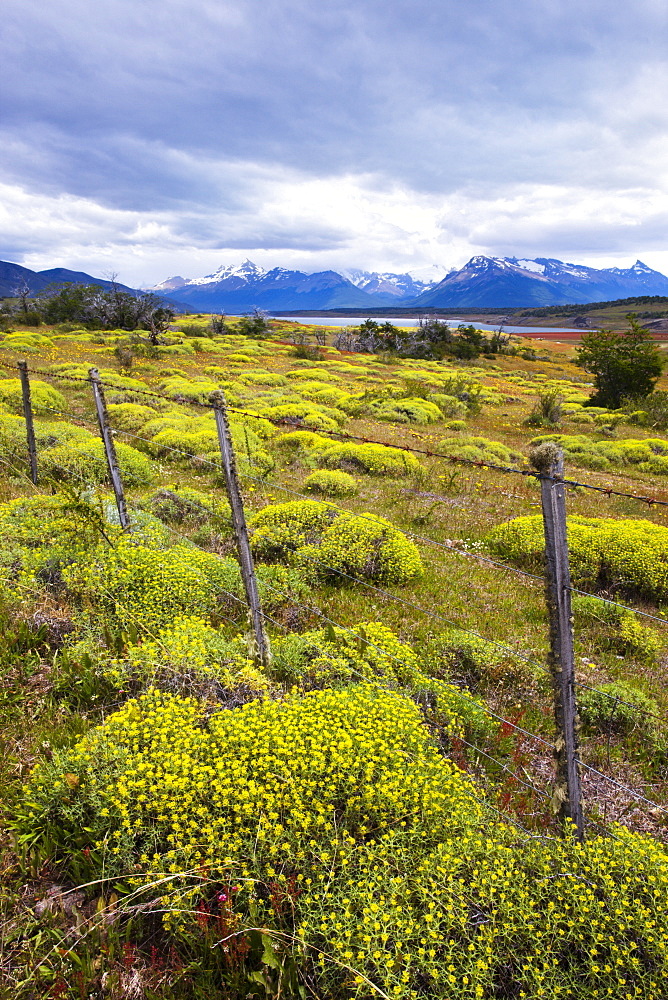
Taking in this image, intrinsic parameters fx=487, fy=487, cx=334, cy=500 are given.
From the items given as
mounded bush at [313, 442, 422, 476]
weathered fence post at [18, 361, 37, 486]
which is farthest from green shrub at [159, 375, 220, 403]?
weathered fence post at [18, 361, 37, 486]

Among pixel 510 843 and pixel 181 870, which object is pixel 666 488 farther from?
pixel 181 870

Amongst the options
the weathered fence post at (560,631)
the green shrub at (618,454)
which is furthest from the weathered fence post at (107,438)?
the green shrub at (618,454)

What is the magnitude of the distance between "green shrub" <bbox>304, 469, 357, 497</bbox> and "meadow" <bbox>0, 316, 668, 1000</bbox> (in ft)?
7.46

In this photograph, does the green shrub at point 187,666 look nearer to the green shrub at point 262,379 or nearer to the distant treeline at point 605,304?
the green shrub at point 262,379

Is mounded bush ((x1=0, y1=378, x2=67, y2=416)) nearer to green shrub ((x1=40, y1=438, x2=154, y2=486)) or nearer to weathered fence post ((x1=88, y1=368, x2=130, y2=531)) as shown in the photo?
green shrub ((x1=40, y1=438, x2=154, y2=486))

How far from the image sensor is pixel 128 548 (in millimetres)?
5398

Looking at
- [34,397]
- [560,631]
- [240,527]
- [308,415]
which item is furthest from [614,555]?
[34,397]

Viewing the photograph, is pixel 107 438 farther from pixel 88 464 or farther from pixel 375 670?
pixel 375 670

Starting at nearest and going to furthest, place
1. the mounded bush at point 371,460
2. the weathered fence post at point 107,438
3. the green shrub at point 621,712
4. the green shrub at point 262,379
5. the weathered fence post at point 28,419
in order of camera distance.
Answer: the green shrub at point 621,712
the weathered fence post at point 107,438
the weathered fence post at point 28,419
the mounded bush at point 371,460
the green shrub at point 262,379

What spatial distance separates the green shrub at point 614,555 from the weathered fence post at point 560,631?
519 cm

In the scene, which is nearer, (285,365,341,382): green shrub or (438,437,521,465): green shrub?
(438,437,521,465): green shrub

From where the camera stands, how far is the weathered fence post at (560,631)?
8.96 feet

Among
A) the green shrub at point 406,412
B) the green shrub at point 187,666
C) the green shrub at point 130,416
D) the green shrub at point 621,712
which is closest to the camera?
the green shrub at point 187,666

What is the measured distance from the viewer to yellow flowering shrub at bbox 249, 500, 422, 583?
702 cm
